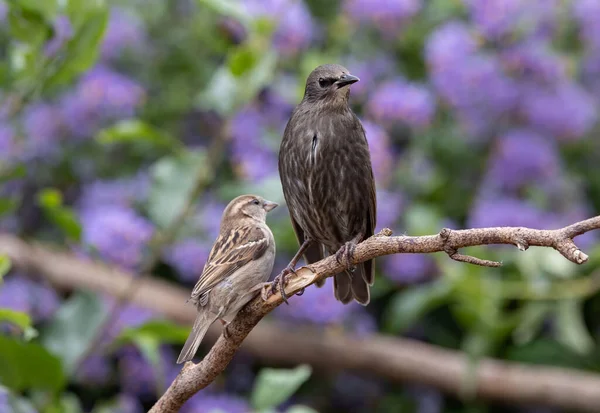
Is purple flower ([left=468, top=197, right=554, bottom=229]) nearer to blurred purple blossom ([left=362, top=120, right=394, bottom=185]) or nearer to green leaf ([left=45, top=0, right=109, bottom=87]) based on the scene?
blurred purple blossom ([left=362, top=120, right=394, bottom=185])

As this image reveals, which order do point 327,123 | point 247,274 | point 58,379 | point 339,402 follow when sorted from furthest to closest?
1. point 339,402
2. point 58,379
3. point 327,123
4. point 247,274

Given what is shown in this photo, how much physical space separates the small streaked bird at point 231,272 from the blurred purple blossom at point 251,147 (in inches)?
75.3

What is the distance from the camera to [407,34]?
5508 mm

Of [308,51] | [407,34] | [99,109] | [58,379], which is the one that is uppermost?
[407,34]

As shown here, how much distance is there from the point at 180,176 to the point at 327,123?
4.02ft

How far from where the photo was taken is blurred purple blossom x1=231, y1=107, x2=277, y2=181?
4.53m

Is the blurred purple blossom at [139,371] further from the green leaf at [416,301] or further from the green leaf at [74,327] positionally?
the green leaf at [416,301]

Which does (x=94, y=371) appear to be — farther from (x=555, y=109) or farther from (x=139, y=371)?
(x=555, y=109)

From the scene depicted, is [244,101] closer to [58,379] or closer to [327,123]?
[327,123]

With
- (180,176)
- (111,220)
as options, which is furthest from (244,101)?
(111,220)

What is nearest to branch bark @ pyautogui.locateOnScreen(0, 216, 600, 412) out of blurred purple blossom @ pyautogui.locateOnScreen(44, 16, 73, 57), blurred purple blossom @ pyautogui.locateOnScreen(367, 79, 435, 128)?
blurred purple blossom @ pyautogui.locateOnScreen(44, 16, 73, 57)

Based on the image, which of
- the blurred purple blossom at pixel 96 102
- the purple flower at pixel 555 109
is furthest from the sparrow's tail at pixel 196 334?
the purple flower at pixel 555 109

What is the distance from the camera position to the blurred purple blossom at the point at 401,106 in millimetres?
4820

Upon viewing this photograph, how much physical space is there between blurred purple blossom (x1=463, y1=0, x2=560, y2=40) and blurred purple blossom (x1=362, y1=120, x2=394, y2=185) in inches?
34.6
